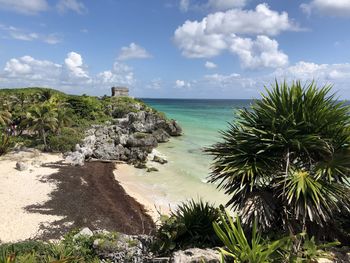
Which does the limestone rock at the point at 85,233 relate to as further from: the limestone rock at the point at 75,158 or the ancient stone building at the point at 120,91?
the ancient stone building at the point at 120,91

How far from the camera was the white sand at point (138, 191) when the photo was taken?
15.3 metres

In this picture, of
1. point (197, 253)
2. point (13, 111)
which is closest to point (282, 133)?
point (197, 253)

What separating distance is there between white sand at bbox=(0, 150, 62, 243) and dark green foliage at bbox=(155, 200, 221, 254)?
24.1 ft

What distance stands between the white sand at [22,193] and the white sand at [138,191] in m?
4.67

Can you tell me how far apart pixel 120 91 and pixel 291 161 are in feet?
221

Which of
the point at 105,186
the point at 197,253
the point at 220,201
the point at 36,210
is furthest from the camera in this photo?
the point at 105,186

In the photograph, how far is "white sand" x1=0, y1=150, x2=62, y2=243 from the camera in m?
12.1

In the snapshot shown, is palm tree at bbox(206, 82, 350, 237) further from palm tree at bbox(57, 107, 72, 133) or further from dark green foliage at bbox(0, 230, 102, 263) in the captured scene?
palm tree at bbox(57, 107, 72, 133)

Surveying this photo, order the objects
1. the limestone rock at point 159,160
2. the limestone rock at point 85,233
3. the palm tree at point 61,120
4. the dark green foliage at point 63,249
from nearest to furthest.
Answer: the dark green foliage at point 63,249
the limestone rock at point 85,233
the limestone rock at point 159,160
the palm tree at point 61,120

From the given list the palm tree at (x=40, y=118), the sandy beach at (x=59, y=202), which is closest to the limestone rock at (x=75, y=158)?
the sandy beach at (x=59, y=202)

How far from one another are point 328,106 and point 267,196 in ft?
7.59

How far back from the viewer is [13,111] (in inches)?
1366

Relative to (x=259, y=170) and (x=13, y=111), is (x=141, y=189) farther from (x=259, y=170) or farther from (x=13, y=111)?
(x=13, y=111)

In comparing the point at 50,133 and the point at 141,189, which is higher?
the point at 50,133
